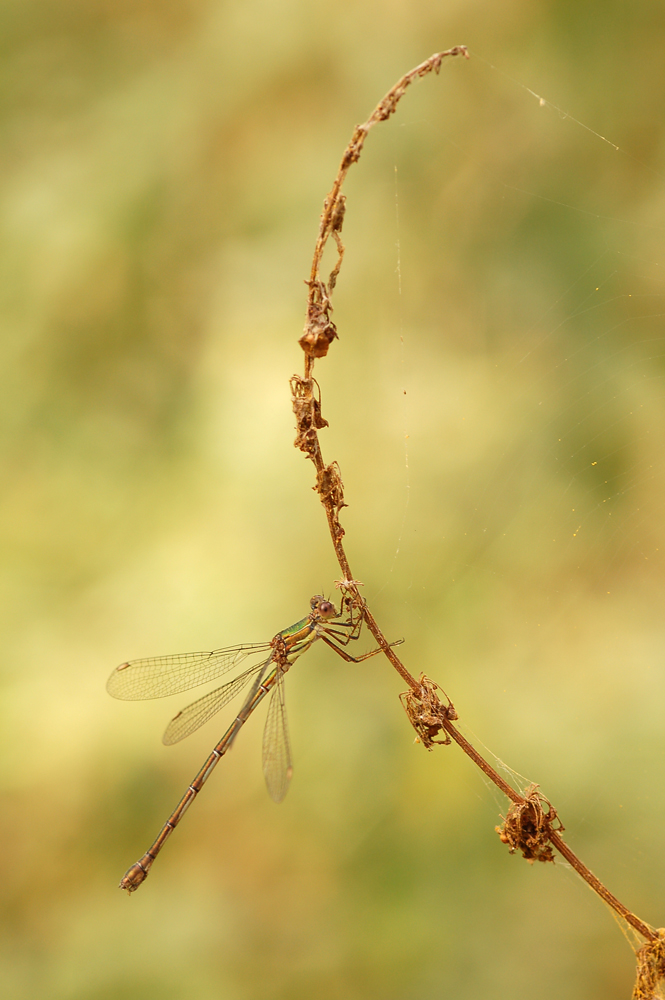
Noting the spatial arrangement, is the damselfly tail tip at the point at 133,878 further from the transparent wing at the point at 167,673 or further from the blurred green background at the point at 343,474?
the blurred green background at the point at 343,474

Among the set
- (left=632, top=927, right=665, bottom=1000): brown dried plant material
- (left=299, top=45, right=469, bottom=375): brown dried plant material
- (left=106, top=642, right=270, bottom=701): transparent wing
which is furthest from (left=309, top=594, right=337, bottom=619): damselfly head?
(left=632, top=927, right=665, bottom=1000): brown dried plant material

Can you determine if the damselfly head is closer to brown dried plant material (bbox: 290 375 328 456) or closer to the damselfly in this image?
the damselfly

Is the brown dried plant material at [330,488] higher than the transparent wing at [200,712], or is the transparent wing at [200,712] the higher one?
the transparent wing at [200,712]

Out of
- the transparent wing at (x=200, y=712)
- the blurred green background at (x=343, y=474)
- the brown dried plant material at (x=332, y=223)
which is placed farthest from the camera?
the blurred green background at (x=343, y=474)

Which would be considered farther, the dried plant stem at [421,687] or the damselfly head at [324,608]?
the damselfly head at [324,608]

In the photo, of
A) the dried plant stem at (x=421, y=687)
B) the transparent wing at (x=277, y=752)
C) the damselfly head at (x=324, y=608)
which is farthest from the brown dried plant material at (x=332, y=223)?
the transparent wing at (x=277, y=752)

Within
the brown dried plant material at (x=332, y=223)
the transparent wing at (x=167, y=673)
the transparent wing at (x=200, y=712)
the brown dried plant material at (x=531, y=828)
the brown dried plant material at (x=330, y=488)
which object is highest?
the transparent wing at (x=167, y=673)
